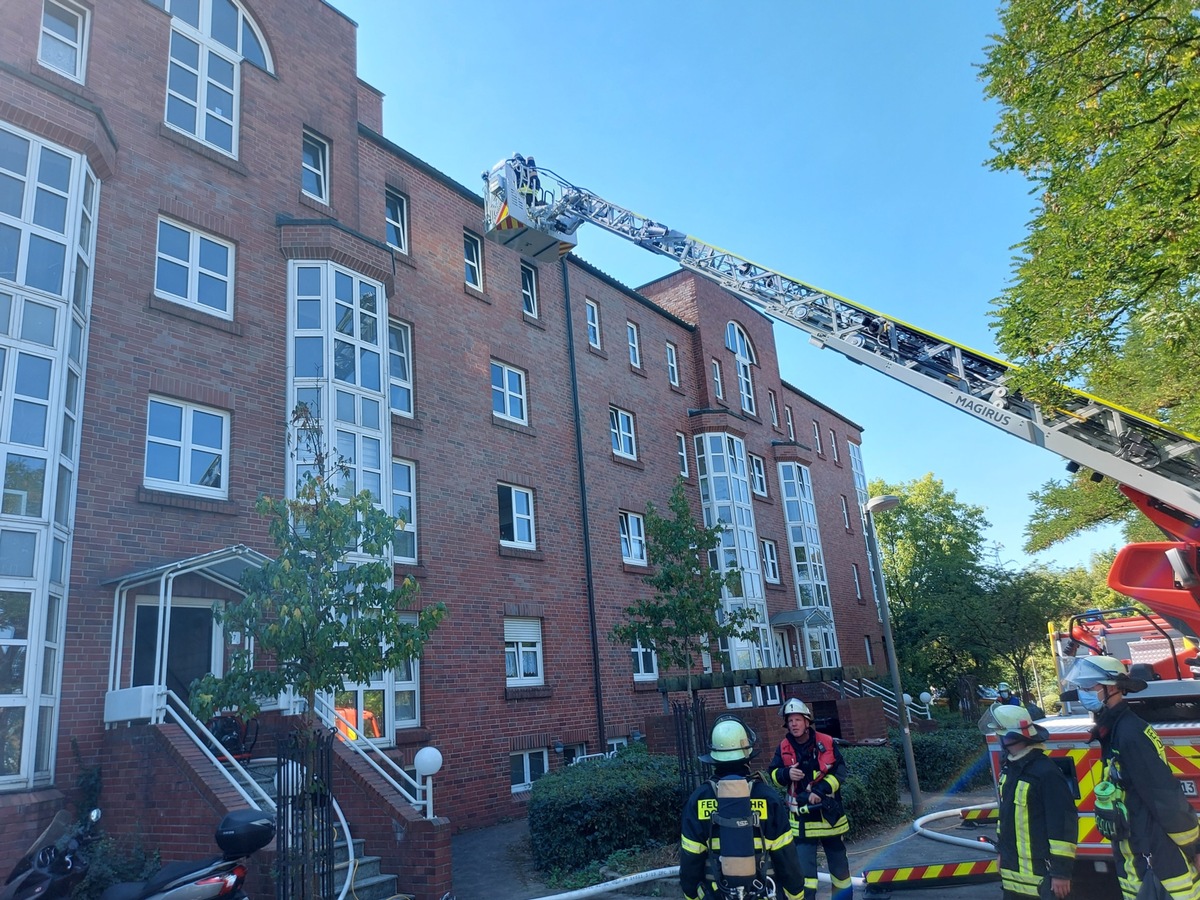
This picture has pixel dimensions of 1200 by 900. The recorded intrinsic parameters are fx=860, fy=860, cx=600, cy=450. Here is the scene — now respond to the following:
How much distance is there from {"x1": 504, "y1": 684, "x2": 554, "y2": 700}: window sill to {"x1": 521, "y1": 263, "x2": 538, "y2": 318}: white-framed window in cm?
817

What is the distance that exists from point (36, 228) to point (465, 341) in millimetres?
8215

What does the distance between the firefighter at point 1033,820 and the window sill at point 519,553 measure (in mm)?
11476

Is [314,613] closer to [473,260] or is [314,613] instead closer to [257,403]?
[257,403]

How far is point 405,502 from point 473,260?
6.11 metres

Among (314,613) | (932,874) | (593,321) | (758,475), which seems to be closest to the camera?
(314,613)

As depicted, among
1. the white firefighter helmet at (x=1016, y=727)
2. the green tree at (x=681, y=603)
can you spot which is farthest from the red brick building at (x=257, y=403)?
the white firefighter helmet at (x=1016, y=727)

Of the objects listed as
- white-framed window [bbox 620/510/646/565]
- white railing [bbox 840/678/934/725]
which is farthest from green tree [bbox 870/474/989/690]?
white-framed window [bbox 620/510/646/565]

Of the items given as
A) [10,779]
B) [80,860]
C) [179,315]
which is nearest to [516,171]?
[179,315]

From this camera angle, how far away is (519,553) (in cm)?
1680

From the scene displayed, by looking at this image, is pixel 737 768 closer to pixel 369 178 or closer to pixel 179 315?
→ pixel 179 315

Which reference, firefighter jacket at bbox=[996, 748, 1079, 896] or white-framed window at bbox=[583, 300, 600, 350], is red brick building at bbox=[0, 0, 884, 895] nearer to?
white-framed window at bbox=[583, 300, 600, 350]

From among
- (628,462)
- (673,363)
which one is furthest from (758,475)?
(628,462)

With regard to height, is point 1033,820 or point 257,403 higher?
point 257,403

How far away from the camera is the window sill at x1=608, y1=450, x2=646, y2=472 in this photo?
2073cm
